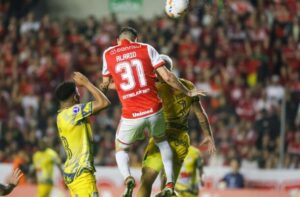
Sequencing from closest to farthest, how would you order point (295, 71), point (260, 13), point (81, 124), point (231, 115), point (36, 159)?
point (81, 124), point (36, 159), point (231, 115), point (295, 71), point (260, 13)

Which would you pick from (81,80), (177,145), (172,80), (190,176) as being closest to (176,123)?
(177,145)

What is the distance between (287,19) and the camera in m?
25.7

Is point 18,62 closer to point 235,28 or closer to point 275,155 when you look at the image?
point 235,28

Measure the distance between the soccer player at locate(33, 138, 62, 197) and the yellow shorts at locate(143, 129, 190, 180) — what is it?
606cm

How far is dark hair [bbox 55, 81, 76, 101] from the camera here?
12047 millimetres

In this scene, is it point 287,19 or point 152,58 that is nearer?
point 152,58

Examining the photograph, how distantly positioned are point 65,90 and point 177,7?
220cm

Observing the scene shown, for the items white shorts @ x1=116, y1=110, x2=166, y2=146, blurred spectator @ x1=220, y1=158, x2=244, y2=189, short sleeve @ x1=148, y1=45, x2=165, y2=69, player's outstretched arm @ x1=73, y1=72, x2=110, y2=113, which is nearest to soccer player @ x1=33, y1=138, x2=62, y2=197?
blurred spectator @ x1=220, y1=158, x2=244, y2=189

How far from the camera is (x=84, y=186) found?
11.9m

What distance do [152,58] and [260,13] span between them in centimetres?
1378

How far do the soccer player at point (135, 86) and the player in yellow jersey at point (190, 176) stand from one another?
12.0 ft

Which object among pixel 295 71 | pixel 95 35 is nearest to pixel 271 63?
pixel 295 71

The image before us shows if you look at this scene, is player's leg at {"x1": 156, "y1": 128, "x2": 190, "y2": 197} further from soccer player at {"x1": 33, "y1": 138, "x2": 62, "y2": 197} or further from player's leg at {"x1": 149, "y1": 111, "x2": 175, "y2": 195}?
soccer player at {"x1": 33, "y1": 138, "x2": 62, "y2": 197}

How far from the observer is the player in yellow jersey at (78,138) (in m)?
12.0
